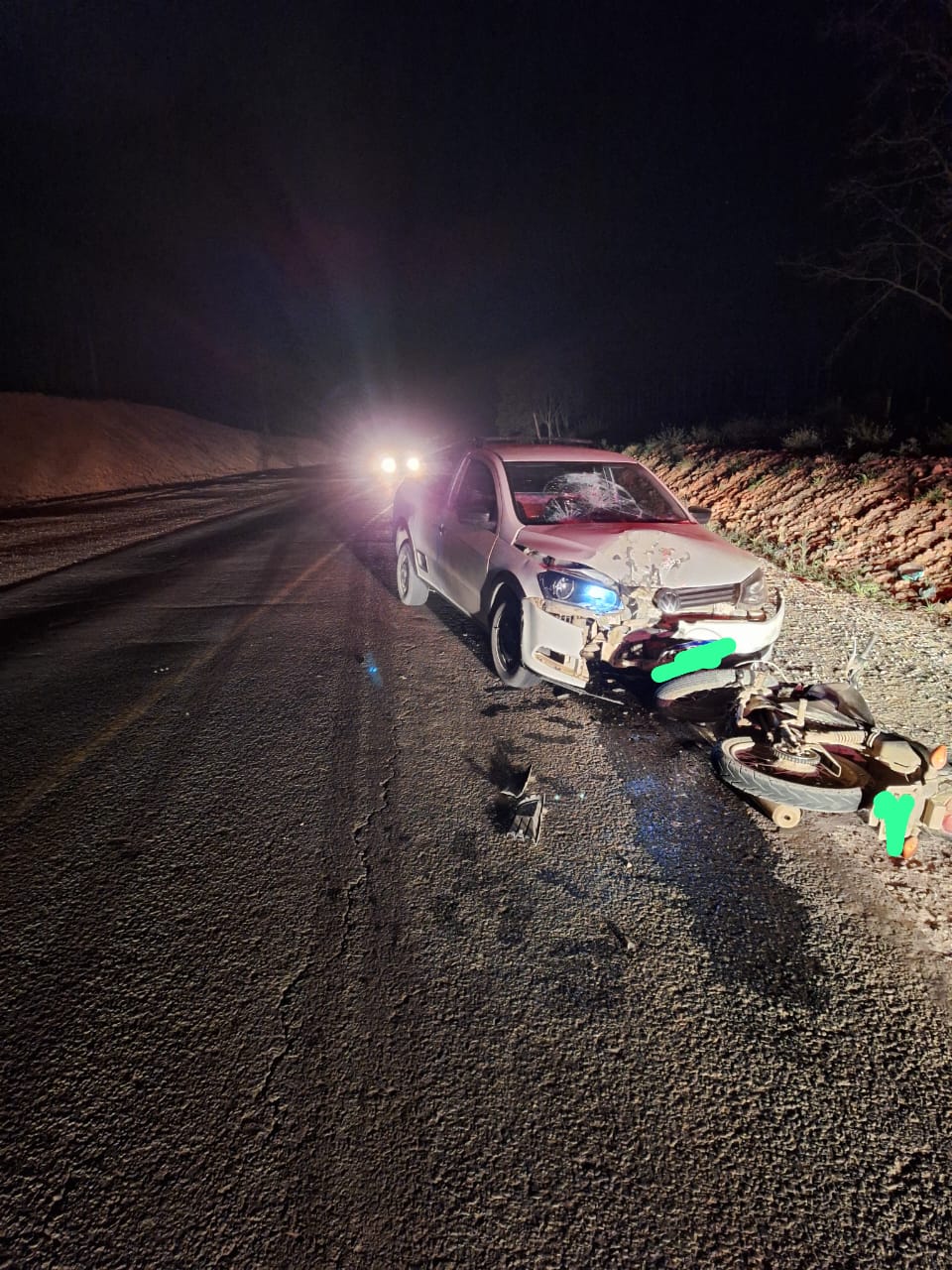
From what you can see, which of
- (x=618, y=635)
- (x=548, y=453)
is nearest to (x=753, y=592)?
(x=618, y=635)

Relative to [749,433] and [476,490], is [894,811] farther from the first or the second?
[749,433]

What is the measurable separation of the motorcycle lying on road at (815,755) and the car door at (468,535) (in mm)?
1898

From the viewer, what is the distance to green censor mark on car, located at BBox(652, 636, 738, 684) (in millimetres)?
3572

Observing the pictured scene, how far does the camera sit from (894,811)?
2.59 m

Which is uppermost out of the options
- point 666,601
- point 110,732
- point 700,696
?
point 666,601

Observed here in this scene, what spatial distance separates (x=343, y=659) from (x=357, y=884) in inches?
103

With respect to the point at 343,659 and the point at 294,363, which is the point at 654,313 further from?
the point at 343,659

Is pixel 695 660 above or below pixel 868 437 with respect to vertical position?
below

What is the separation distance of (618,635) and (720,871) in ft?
5.28

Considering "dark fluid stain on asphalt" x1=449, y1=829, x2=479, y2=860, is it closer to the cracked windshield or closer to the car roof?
the cracked windshield

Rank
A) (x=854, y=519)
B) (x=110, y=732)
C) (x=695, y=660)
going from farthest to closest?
(x=854, y=519), (x=110, y=732), (x=695, y=660)

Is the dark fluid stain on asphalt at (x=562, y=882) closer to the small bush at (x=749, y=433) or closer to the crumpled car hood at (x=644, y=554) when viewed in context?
the crumpled car hood at (x=644, y=554)

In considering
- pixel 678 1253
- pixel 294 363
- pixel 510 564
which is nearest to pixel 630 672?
pixel 510 564

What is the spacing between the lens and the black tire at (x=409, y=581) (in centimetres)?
649
